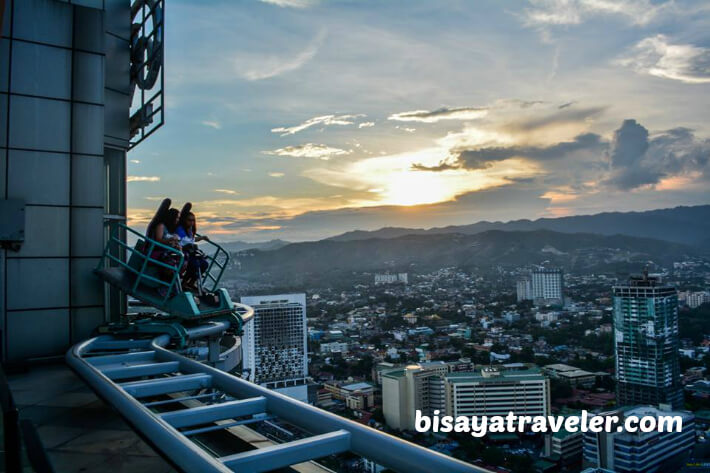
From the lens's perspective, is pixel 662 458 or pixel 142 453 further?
pixel 662 458

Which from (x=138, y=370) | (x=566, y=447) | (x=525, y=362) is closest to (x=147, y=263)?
(x=138, y=370)

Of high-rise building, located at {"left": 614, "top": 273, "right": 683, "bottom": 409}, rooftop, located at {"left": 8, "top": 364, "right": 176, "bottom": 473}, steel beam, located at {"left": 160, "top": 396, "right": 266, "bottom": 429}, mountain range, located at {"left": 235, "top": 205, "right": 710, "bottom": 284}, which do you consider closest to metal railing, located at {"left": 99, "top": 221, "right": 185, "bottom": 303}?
rooftop, located at {"left": 8, "top": 364, "right": 176, "bottom": 473}

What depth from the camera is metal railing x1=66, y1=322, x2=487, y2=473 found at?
5.93 feet

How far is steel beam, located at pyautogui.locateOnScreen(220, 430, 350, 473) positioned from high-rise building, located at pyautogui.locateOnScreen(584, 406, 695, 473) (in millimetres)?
14171

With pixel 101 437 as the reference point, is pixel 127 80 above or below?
above

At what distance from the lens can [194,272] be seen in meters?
6.82

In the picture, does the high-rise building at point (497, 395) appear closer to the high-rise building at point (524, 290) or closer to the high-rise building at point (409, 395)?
the high-rise building at point (409, 395)

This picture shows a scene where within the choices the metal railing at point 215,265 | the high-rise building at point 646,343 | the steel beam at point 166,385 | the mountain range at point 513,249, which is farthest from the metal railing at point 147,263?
the mountain range at point 513,249

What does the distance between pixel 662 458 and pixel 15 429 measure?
54.3ft

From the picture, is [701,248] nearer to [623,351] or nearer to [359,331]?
[623,351]

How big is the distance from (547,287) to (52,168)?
45253 mm

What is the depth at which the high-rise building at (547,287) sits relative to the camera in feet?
147

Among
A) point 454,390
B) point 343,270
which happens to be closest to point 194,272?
point 454,390

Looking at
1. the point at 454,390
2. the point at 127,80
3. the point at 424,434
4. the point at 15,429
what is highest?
the point at 127,80
